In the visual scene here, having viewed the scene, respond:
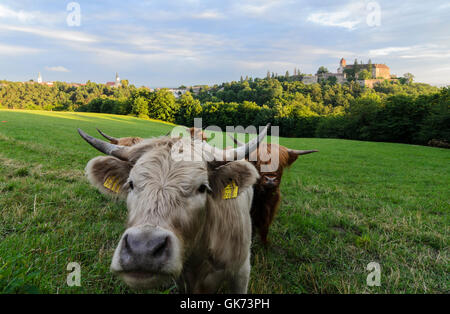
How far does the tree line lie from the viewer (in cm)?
4478

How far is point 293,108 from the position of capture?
74.4 metres

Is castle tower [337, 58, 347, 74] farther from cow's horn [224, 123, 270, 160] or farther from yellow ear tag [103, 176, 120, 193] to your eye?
yellow ear tag [103, 176, 120, 193]

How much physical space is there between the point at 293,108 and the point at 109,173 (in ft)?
252

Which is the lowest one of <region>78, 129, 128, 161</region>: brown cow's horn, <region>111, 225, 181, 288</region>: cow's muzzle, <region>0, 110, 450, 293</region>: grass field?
<region>0, 110, 450, 293</region>: grass field

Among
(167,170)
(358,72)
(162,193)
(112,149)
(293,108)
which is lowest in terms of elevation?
(162,193)

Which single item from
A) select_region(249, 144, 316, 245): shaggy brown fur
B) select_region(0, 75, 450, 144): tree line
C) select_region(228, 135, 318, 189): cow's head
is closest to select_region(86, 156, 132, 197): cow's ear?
select_region(228, 135, 318, 189): cow's head

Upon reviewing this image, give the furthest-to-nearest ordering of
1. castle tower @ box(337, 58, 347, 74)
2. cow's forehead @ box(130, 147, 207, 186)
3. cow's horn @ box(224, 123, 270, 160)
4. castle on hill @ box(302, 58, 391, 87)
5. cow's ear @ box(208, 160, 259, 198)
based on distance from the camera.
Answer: castle tower @ box(337, 58, 347, 74), castle on hill @ box(302, 58, 391, 87), cow's horn @ box(224, 123, 270, 160), cow's ear @ box(208, 160, 259, 198), cow's forehead @ box(130, 147, 207, 186)

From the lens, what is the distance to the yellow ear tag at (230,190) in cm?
229

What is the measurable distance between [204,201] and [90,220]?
3302 mm

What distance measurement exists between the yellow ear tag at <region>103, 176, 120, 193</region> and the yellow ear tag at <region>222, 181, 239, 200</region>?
3.90 feet

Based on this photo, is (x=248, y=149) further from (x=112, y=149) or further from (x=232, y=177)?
(x=112, y=149)

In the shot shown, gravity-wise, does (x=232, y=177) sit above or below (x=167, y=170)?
below

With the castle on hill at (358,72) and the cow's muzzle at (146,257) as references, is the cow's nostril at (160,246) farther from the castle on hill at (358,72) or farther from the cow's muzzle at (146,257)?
the castle on hill at (358,72)

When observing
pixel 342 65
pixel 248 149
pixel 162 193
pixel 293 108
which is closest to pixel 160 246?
pixel 162 193
